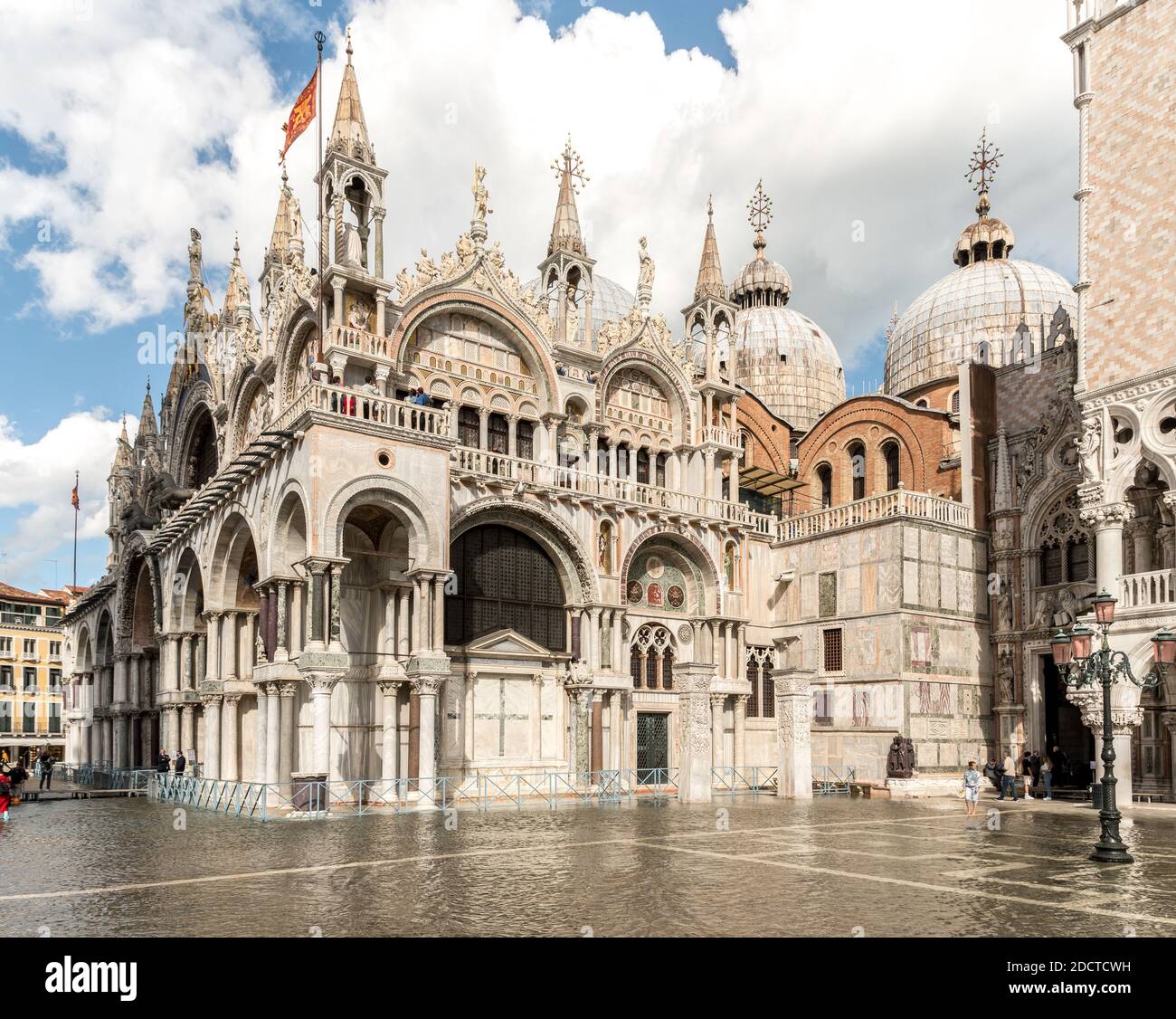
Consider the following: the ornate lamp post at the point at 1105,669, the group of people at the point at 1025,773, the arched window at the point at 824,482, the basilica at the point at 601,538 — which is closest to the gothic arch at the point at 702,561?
the basilica at the point at 601,538

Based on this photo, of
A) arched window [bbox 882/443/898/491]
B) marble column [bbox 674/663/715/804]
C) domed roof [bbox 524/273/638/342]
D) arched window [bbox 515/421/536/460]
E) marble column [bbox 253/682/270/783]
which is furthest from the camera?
domed roof [bbox 524/273/638/342]

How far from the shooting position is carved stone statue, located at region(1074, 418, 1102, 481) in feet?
96.0

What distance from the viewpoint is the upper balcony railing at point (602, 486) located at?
31000mm

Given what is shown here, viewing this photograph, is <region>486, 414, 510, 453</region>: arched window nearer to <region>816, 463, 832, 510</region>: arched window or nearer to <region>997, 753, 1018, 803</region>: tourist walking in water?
<region>997, 753, 1018, 803</region>: tourist walking in water

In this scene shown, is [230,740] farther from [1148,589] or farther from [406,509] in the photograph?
[1148,589]

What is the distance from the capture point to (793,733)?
30.8 meters

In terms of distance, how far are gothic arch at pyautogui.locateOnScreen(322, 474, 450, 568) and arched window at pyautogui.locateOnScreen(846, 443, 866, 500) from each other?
23374 mm

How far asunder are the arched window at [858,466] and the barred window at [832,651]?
1082cm

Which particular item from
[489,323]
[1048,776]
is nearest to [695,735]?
[1048,776]

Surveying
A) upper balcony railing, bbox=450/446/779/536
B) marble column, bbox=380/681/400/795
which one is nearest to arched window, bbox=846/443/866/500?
upper balcony railing, bbox=450/446/779/536

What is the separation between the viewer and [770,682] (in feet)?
125

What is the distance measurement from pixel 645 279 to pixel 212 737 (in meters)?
20.2

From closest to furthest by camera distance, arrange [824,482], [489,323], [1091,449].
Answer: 1. [1091,449]
2. [489,323]
3. [824,482]
